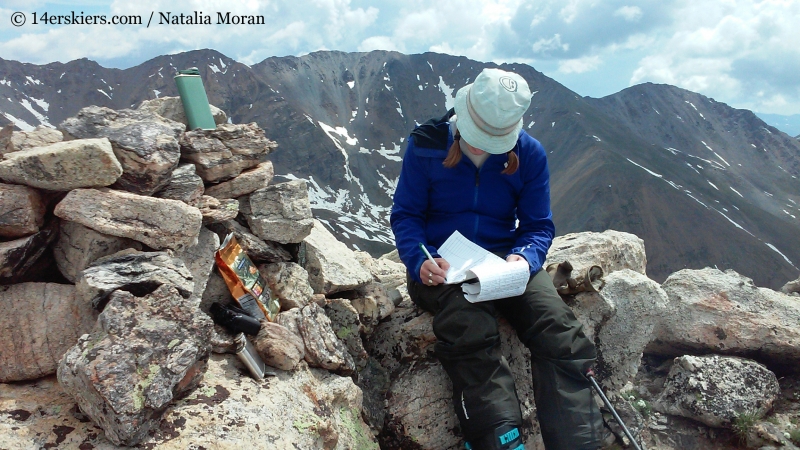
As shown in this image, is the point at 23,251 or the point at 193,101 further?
the point at 193,101

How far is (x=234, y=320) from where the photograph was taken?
5.68 meters

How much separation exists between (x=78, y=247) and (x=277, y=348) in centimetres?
227

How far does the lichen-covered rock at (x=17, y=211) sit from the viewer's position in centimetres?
485

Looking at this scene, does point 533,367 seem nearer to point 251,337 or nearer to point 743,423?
point 251,337

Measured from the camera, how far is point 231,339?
220 inches

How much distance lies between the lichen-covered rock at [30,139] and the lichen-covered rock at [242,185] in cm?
182

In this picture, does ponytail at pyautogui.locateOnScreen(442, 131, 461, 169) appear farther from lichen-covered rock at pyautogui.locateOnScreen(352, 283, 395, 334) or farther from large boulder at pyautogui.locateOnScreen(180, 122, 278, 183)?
large boulder at pyautogui.locateOnScreen(180, 122, 278, 183)

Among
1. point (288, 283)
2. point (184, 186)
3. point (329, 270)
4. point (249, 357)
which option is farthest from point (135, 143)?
point (329, 270)

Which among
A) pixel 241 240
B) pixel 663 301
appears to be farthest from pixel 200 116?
pixel 663 301

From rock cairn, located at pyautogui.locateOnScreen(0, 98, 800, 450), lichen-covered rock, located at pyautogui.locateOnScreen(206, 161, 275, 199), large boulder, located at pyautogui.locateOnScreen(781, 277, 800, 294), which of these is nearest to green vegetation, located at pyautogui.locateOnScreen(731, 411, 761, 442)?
rock cairn, located at pyautogui.locateOnScreen(0, 98, 800, 450)

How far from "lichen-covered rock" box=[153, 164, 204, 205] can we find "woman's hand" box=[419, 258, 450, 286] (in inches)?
114

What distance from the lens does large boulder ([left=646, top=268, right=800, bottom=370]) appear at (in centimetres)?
840

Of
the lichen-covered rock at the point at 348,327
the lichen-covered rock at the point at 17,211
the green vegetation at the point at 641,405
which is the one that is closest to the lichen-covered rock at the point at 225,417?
the lichen-covered rock at the point at 348,327

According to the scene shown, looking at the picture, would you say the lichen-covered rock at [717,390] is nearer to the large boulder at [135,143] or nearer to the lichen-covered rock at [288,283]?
the lichen-covered rock at [288,283]
